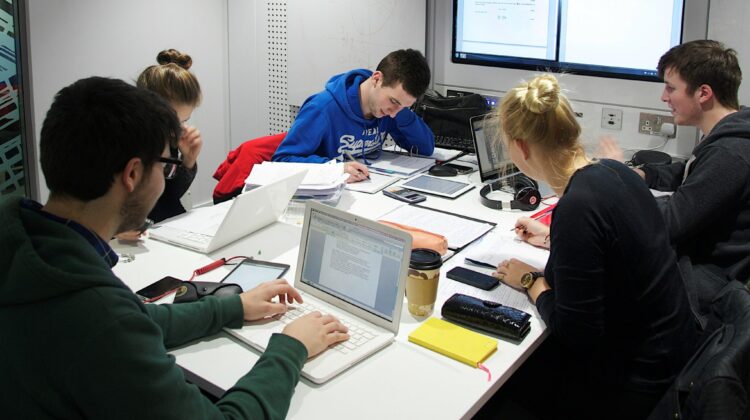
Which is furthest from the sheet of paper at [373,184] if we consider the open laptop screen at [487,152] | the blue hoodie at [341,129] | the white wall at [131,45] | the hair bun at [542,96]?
the white wall at [131,45]

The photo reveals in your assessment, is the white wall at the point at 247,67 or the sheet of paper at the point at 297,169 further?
the white wall at the point at 247,67

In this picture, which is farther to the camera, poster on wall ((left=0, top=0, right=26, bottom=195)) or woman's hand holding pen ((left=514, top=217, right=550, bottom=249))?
poster on wall ((left=0, top=0, right=26, bottom=195))

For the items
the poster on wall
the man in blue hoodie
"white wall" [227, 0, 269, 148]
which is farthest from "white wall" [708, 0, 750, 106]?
the poster on wall

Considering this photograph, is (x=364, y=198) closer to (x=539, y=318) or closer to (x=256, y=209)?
(x=256, y=209)

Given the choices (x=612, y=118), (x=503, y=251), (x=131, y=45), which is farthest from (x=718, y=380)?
(x=131, y=45)

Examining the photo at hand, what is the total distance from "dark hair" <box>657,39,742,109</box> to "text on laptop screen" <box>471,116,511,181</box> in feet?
2.41

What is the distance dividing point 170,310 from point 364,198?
3.89 ft

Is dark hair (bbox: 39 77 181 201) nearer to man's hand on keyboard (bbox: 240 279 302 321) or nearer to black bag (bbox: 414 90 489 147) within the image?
man's hand on keyboard (bbox: 240 279 302 321)

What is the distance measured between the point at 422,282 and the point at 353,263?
0.57 ft

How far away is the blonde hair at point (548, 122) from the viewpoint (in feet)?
5.52

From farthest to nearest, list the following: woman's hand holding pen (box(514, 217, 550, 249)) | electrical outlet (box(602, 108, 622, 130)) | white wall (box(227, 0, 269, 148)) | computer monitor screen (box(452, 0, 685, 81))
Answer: white wall (box(227, 0, 269, 148))
electrical outlet (box(602, 108, 622, 130))
computer monitor screen (box(452, 0, 685, 81))
woman's hand holding pen (box(514, 217, 550, 249))

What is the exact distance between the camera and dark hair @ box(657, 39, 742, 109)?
2.40 meters

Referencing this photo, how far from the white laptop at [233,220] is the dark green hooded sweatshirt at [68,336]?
36.8 inches

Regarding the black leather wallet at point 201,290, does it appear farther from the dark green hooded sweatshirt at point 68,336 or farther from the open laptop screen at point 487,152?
the open laptop screen at point 487,152
